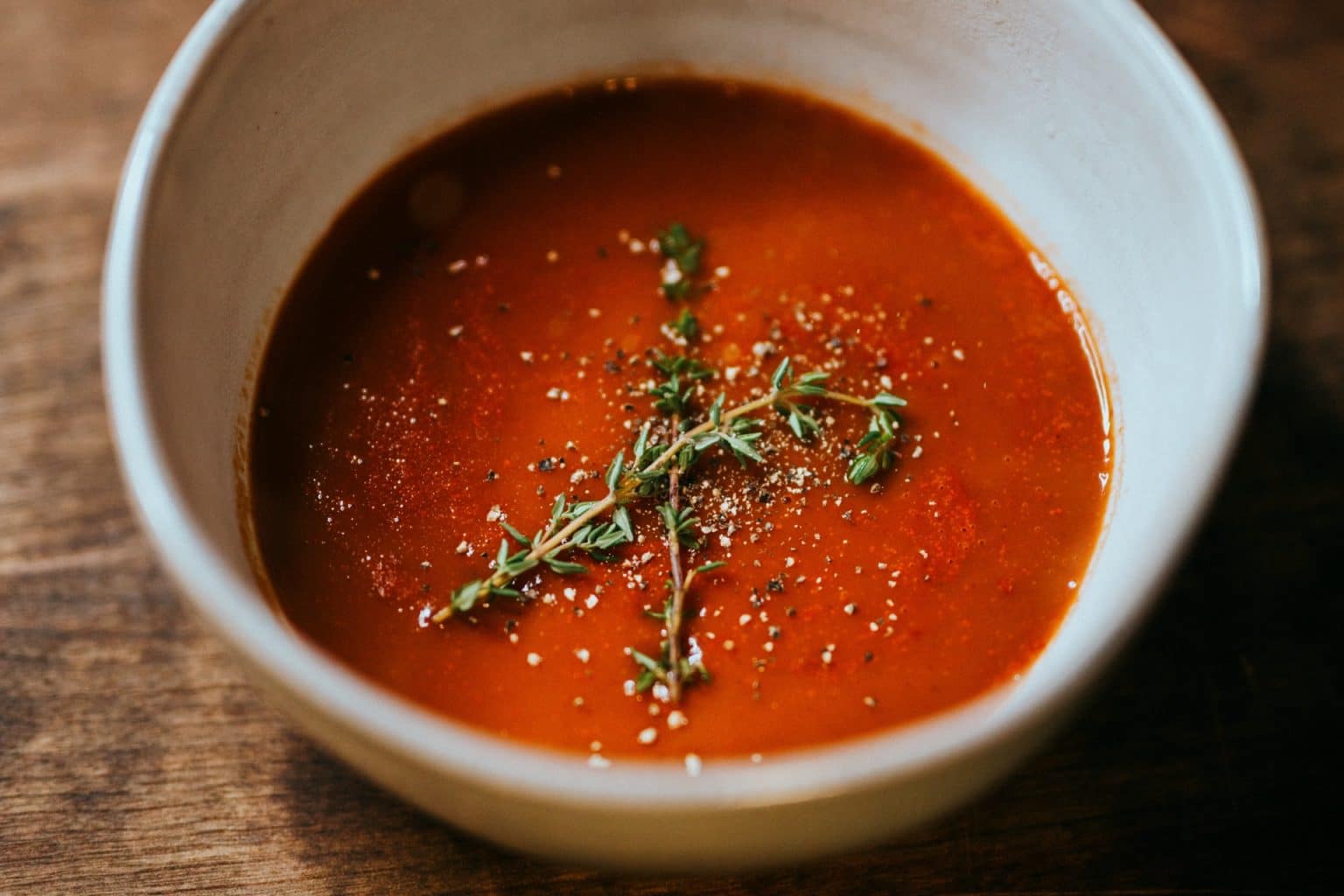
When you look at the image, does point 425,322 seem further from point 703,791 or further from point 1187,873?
point 1187,873

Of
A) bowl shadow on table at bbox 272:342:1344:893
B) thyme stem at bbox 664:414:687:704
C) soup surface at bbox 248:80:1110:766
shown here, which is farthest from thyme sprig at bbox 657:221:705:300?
bowl shadow on table at bbox 272:342:1344:893

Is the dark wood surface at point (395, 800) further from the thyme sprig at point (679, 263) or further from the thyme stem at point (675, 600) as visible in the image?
the thyme sprig at point (679, 263)

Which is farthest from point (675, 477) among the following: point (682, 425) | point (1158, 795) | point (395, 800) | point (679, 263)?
point (1158, 795)

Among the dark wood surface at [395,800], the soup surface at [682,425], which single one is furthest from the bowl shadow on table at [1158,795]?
the soup surface at [682,425]

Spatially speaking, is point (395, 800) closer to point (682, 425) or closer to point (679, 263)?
point (682, 425)

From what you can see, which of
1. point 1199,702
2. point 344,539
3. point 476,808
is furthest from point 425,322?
point 1199,702

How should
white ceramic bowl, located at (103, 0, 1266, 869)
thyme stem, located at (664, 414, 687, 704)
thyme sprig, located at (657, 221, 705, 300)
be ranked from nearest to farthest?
white ceramic bowl, located at (103, 0, 1266, 869), thyme stem, located at (664, 414, 687, 704), thyme sprig, located at (657, 221, 705, 300)

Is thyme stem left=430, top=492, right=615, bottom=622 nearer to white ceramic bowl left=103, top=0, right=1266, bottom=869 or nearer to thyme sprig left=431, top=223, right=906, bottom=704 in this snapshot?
thyme sprig left=431, top=223, right=906, bottom=704
